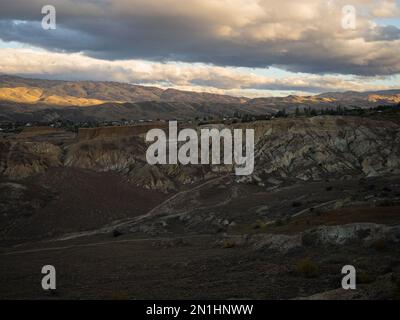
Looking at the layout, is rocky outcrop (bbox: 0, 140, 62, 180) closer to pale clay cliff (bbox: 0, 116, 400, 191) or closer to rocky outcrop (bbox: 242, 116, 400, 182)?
pale clay cliff (bbox: 0, 116, 400, 191)

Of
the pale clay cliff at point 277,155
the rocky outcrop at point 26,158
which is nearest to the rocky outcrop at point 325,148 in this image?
the pale clay cliff at point 277,155

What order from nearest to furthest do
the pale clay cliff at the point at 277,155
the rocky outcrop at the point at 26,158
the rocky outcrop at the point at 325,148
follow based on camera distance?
the rocky outcrop at the point at 325,148 < the pale clay cliff at the point at 277,155 < the rocky outcrop at the point at 26,158

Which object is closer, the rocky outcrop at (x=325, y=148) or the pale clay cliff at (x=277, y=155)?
the rocky outcrop at (x=325, y=148)

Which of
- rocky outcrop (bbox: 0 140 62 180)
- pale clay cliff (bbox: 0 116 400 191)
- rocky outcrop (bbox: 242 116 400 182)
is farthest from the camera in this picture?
rocky outcrop (bbox: 0 140 62 180)

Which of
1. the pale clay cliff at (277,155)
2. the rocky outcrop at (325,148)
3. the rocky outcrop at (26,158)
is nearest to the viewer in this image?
the rocky outcrop at (325,148)

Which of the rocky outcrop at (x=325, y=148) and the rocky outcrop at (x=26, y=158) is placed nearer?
the rocky outcrop at (x=325, y=148)

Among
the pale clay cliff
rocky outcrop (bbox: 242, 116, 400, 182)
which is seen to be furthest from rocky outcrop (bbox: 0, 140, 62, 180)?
rocky outcrop (bbox: 242, 116, 400, 182)

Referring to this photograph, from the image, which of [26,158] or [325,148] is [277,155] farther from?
[26,158]

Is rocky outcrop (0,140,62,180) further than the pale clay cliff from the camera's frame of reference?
Yes

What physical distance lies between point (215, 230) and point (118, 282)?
1811cm

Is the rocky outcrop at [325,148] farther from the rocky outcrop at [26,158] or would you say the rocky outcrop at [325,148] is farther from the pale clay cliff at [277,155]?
the rocky outcrop at [26,158]

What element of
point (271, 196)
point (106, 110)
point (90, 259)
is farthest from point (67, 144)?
point (106, 110)

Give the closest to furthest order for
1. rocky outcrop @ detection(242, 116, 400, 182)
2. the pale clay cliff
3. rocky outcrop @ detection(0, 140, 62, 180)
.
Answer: rocky outcrop @ detection(242, 116, 400, 182) → the pale clay cliff → rocky outcrop @ detection(0, 140, 62, 180)
